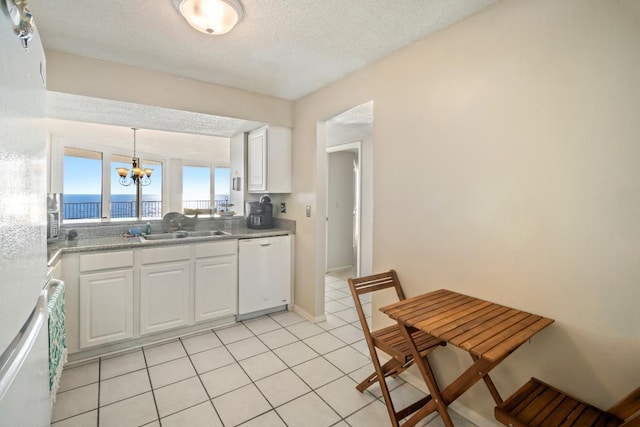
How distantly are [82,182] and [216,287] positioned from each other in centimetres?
408

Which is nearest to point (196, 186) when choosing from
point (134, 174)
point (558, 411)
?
point (134, 174)

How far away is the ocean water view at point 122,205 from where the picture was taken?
5.69m

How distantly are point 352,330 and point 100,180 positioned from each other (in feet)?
17.9

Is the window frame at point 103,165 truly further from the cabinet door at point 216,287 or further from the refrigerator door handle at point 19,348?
the refrigerator door handle at point 19,348

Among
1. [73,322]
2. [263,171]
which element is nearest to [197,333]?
[73,322]

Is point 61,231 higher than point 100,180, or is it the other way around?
point 100,180

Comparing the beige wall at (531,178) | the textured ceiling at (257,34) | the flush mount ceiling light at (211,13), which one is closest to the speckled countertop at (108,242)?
the textured ceiling at (257,34)

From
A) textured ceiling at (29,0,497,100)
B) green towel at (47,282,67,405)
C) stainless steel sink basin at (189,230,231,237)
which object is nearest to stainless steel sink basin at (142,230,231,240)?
stainless steel sink basin at (189,230,231,237)

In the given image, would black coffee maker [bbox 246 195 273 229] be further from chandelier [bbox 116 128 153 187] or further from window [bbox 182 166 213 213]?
window [bbox 182 166 213 213]

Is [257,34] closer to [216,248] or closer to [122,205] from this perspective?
[216,248]

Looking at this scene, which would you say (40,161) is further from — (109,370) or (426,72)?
(426,72)

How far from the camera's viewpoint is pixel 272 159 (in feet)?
10.8

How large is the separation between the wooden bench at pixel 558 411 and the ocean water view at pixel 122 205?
5.05 m

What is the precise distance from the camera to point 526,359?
153 centimetres
